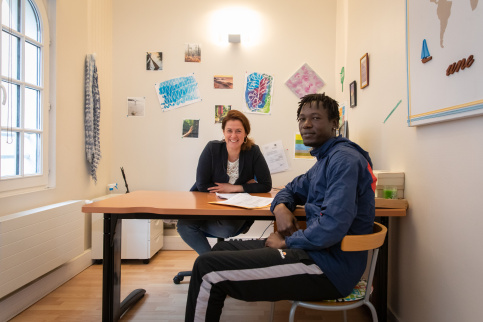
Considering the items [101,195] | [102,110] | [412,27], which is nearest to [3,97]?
[102,110]

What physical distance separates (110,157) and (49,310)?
162 centimetres

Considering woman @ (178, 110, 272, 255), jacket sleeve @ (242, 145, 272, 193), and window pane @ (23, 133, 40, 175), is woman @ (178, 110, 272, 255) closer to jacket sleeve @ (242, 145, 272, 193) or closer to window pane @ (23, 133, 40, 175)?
jacket sleeve @ (242, 145, 272, 193)

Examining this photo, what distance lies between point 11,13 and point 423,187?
2.54 metres

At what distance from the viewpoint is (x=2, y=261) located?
1787 millimetres

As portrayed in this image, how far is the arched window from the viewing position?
6.48ft

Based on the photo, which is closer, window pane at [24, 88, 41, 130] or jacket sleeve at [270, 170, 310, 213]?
jacket sleeve at [270, 170, 310, 213]

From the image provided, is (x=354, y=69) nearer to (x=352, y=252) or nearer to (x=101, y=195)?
(x=352, y=252)

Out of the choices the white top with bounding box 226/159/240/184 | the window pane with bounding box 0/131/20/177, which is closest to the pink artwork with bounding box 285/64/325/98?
the white top with bounding box 226/159/240/184

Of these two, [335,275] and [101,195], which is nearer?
[335,275]

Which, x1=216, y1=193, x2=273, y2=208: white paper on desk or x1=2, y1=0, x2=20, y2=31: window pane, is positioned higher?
x1=2, y1=0, x2=20, y2=31: window pane

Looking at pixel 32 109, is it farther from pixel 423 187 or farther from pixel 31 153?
pixel 423 187

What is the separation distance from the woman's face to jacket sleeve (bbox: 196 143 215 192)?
0.51ft

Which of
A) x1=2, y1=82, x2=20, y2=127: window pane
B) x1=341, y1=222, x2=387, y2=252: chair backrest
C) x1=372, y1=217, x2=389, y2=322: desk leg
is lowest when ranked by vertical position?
x1=372, y1=217, x2=389, y2=322: desk leg

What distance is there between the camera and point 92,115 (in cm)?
279
